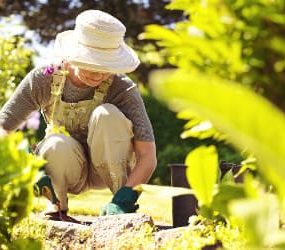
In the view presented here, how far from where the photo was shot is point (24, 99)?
3539mm

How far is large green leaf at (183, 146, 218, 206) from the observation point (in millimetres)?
1370

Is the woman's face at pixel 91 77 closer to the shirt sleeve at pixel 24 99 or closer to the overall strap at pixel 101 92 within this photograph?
the overall strap at pixel 101 92

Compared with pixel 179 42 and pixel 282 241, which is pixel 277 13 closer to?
pixel 179 42

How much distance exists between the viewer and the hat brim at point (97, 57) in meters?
3.37

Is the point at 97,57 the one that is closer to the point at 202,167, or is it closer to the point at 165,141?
the point at 202,167

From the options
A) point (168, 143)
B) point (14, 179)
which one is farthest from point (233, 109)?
point (168, 143)

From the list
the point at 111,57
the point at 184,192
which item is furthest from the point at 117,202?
the point at 184,192

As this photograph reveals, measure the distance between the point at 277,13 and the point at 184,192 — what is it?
0.45 m

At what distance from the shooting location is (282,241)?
3.39 ft

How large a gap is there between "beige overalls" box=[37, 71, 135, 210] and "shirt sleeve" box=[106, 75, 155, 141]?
0.04 m

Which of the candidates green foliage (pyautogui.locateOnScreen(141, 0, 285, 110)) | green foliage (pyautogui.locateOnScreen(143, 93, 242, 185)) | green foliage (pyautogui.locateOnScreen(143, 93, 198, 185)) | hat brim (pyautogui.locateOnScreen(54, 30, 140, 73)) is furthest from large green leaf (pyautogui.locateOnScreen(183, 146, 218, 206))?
green foliage (pyautogui.locateOnScreen(143, 93, 198, 185))

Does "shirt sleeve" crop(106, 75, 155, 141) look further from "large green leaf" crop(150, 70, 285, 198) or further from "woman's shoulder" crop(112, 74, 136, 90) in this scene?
"large green leaf" crop(150, 70, 285, 198)

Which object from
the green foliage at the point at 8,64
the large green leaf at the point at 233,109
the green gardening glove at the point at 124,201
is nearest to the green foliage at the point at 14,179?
the large green leaf at the point at 233,109

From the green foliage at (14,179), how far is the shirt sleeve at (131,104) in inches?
69.6
